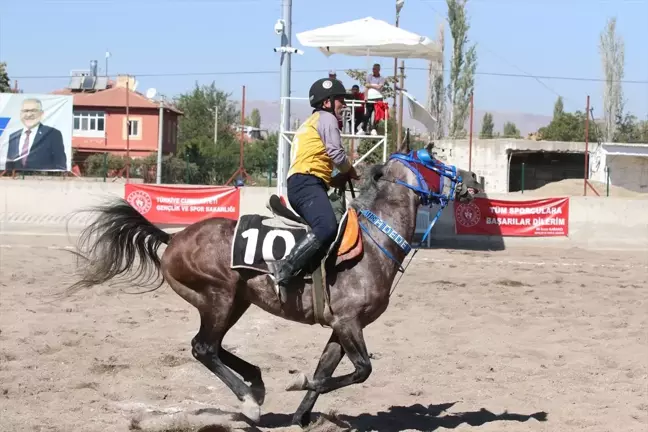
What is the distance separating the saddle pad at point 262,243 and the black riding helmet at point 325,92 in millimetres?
942

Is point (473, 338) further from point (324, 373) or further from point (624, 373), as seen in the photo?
point (324, 373)

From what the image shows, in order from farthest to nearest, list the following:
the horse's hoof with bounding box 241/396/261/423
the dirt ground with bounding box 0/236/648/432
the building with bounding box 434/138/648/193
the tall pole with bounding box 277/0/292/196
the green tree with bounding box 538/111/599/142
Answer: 1. the green tree with bounding box 538/111/599/142
2. the building with bounding box 434/138/648/193
3. the tall pole with bounding box 277/0/292/196
4. the dirt ground with bounding box 0/236/648/432
5. the horse's hoof with bounding box 241/396/261/423

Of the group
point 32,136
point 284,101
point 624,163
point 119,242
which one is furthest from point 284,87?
point 624,163

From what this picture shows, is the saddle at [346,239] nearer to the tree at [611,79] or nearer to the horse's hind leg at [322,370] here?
the horse's hind leg at [322,370]

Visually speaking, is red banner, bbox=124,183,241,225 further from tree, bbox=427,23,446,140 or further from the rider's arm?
tree, bbox=427,23,446,140

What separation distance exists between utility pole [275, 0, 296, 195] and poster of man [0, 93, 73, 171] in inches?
246

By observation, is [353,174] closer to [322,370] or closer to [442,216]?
[322,370]

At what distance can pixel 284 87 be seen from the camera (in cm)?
2017

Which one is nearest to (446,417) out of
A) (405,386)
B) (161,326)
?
(405,386)

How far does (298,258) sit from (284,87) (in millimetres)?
14659

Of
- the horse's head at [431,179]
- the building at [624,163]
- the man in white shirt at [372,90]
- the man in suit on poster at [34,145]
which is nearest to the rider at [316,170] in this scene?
the horse's head at [431,179]

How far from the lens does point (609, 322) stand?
10.4m

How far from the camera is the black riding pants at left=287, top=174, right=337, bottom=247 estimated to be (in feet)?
19.6

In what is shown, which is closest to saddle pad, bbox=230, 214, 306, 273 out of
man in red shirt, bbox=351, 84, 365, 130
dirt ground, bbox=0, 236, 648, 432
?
dirt ground, bbox=0, 236, 648, 432
